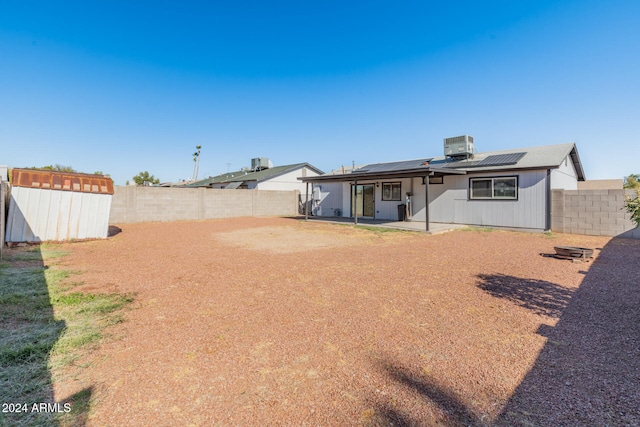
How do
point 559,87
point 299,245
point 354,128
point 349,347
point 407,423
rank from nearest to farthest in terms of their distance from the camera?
point 407,423 < point 349,347 < point 299,245 < point 559,87 < point 354,128

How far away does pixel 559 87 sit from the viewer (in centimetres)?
1069

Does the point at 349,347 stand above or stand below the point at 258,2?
below

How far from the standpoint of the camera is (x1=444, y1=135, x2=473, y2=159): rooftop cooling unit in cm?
1377

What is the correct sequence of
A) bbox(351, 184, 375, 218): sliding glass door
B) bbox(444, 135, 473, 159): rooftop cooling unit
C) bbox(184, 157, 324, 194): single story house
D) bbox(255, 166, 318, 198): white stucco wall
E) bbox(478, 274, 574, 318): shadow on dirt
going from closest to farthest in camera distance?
1. bbox(478, 274, 574, 318): shadow on dirt
2. bbox(444, 135, 473, 159): rooftop cooling unit
3. bbox(351, 184, 375, 218): sliding glass door
4. bbox(184, 157, 324, 194): single story house
5. bbox(255, 166, 318, 198): white stucco wall

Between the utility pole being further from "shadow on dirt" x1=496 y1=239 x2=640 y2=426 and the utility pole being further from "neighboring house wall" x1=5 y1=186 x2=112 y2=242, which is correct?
"shadow on dirt" x1=496 y1=239 x2=640 y2=426

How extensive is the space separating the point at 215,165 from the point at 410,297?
39.6 m

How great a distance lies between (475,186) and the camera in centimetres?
1271

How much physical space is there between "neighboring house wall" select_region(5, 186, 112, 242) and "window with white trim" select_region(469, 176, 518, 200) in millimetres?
14552

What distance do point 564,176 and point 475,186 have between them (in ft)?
13.4

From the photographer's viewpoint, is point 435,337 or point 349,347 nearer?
point 349,347

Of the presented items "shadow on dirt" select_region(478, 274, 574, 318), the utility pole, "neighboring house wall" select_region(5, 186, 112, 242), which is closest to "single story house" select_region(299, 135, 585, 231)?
"shadow on dirt" select_region(478, 274, 574, 318)

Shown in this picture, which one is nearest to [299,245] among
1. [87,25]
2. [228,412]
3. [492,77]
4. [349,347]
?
[349,347]

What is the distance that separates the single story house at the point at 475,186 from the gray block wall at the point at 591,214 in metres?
0.41

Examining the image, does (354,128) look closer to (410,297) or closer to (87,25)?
(87,25)
